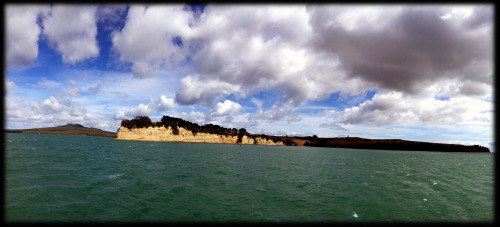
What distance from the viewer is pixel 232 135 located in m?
192

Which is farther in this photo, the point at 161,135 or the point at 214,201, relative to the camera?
the point at 161,135

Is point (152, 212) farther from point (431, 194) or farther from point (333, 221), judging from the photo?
point (431, 194)

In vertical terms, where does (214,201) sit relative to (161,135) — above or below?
above

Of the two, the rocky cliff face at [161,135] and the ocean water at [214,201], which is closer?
the ocean water at [214,201]

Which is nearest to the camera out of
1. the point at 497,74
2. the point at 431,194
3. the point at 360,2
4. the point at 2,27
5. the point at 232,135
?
the point at 497,74

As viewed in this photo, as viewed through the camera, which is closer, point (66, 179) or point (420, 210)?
point (420, 210)

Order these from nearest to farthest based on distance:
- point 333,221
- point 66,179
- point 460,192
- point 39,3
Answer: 1. point 39,3
2. point 333,221
3. point 66,179
4. point 460,192

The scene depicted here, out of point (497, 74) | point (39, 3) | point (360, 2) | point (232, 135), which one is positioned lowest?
point (232, 135)

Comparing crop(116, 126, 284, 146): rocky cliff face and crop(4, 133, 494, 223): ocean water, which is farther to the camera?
crop(116, 126, 284, 146): rocky cliff face

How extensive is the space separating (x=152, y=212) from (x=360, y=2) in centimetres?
1448

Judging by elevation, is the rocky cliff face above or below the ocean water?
below

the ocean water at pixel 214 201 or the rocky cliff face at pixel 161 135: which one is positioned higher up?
the ocean water at pixel 214 201

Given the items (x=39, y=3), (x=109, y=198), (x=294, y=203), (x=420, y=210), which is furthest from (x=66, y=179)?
(x=420, y=210)

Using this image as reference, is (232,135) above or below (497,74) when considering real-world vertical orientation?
below
